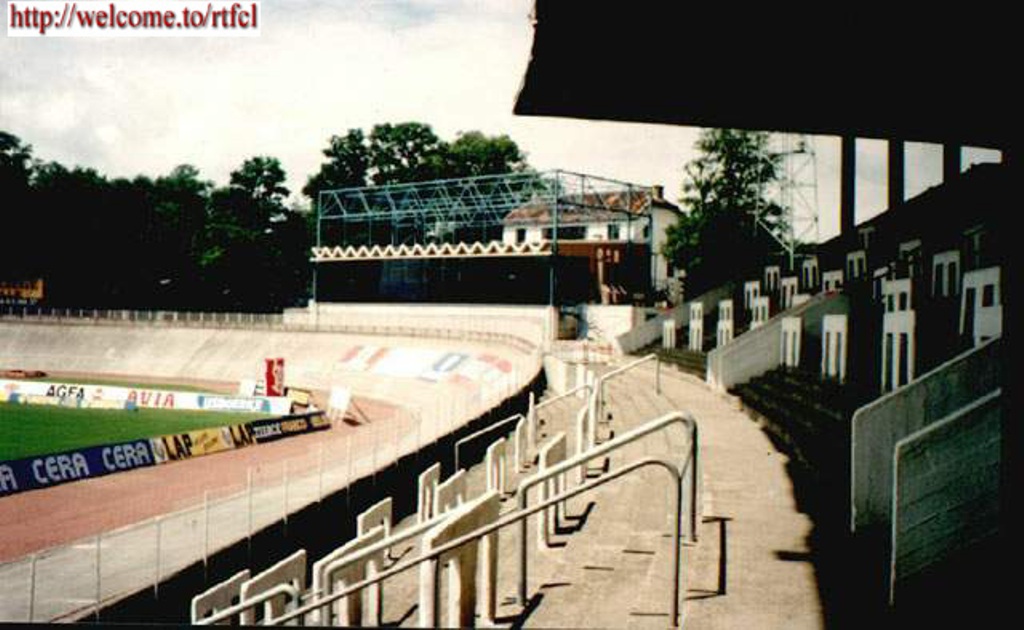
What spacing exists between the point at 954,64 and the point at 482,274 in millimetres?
49855

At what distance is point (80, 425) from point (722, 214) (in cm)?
3281

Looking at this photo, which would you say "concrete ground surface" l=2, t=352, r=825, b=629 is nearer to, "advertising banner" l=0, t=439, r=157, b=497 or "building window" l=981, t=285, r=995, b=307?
"building window" l=981, t=285, r=995, b=307

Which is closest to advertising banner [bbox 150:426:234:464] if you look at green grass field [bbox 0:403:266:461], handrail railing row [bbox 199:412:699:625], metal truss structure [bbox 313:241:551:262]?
green grass field [bbox 0:403:266:461]

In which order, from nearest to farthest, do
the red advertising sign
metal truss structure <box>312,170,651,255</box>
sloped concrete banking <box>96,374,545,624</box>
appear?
1. sloped concrete banking <box>96,374,545,624</box>
2. the red advertising sign
3. metal truss structure <box>312,170,651,255</box>

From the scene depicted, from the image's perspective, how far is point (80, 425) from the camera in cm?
3147

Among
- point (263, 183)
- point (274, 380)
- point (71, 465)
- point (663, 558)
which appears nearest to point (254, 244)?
point (263, 183)

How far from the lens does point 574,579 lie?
6.10 meters

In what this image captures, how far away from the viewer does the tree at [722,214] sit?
126 feet

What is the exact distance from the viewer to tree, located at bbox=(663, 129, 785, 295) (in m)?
38.5

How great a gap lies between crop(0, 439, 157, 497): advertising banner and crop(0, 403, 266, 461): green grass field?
11.5 ft

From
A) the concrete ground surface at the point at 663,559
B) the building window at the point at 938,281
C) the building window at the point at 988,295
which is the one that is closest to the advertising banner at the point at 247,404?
the concrete ground surface at the point at 663,559

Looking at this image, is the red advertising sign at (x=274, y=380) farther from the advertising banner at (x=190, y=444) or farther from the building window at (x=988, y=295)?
the building window at (x=988, y=295)

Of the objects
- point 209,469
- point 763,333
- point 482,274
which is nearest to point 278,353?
point 482,274

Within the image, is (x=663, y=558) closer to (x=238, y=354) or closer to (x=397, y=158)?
(x=238, y=354)
